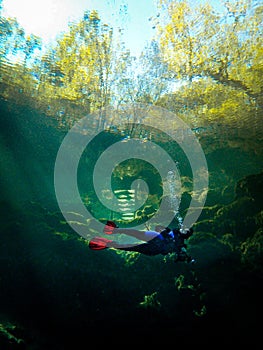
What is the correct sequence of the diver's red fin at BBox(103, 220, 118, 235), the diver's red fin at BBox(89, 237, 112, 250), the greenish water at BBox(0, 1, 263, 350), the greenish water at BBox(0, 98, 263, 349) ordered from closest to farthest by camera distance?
the diver's red fin at BBox(89, 237, 112, 250) → the diver's red fin at BBox(103, 220, 118, 235) → the greenish water at BBox(0, 1, 263, 350) → the greenish water at BBox(0, 98, 263, 349)

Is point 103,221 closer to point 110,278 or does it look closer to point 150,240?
point 110,278

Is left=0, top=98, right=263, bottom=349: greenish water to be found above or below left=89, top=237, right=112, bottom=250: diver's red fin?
below

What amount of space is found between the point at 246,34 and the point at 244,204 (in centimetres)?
699

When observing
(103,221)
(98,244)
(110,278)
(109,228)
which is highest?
(109,228)

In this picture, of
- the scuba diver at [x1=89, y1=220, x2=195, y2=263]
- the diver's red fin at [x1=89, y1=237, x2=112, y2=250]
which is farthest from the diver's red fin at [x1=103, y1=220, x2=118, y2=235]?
the diver's red fin at [x1=89, y1=237, x2=112, y2=250]

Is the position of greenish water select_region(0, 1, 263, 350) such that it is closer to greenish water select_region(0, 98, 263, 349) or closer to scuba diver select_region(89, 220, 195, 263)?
greenish water select_region(0, 98, 263, 349)

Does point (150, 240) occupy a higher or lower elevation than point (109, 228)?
lower

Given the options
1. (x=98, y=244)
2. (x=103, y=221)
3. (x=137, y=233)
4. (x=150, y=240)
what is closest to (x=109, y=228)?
(x=98, y=244)

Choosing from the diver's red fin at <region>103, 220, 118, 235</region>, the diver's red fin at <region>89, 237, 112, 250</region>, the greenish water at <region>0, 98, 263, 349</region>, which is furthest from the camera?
the greenish water at <region>0, 98, 263, 349</region>

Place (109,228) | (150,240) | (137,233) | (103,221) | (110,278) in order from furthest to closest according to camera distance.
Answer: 1. (103,221)
2. (110,278)
3. (150,240)
4. (109,228)
5. (137,233)

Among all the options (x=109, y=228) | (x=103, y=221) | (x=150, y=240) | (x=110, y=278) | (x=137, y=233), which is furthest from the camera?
(x=103, y=221)

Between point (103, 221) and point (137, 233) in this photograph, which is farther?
point (103, 221)

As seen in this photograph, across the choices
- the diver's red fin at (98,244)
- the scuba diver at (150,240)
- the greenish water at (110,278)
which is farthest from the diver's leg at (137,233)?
the greenish water at (110,278)

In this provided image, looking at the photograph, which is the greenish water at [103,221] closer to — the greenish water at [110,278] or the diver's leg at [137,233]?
the greenish water at [110,278]
